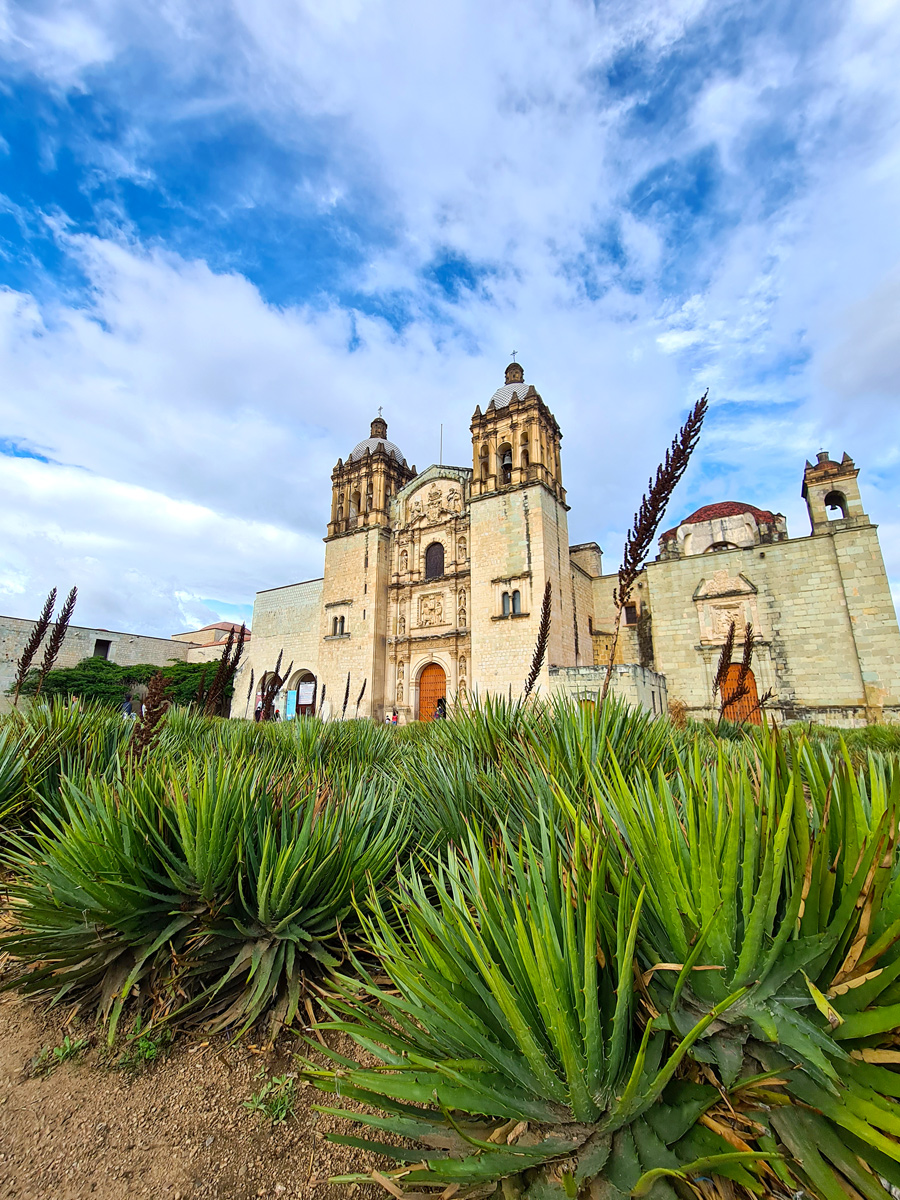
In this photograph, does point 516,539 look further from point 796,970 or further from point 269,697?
point 796,970

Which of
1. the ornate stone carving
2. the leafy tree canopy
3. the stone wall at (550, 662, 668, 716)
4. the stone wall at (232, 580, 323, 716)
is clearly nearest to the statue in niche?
Result: the ornate stone carving

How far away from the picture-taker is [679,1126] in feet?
2.90

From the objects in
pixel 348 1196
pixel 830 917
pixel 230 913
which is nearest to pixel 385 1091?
pixel 348 1196

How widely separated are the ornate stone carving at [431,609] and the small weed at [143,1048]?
55.9ft

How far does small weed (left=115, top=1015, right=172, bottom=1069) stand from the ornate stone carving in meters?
17.0

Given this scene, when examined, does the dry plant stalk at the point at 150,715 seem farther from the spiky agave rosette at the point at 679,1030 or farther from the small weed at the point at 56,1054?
the spiky agave rosette at the point at 679,1030

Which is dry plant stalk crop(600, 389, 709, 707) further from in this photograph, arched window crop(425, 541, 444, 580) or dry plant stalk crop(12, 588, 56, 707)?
arched window crop(425, 541, 444, 580)

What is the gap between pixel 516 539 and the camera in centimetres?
1669

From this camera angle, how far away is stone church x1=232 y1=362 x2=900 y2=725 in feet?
45.3

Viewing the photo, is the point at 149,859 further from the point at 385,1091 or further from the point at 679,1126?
the point at 679,1126

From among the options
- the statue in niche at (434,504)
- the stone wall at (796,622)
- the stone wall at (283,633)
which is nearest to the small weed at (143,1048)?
the stone wall at (796,622)

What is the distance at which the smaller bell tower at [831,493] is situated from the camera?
1454 centimetres

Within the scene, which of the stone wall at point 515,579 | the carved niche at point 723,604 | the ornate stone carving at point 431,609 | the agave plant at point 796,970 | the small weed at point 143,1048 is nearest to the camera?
the agave plant at point 796,970

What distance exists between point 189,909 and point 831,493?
18.4m
